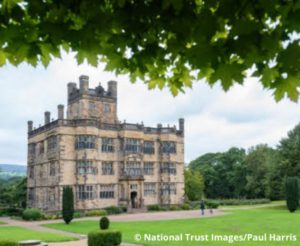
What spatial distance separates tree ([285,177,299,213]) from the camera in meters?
42.5

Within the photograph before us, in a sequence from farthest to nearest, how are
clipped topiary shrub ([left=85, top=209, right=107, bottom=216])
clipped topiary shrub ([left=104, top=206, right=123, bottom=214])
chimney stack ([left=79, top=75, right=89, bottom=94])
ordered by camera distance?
chimney stack ([left=79, top=75, right=89, bottom=94])
clipped topiary shrub ([left=104, top=206, right=123, bottom=214])
clipped topiary shrub ([left=85, top=209, right=107, bottom=216])

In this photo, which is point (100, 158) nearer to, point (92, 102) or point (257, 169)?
point (92, 102)

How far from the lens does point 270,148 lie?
81062 millimetres

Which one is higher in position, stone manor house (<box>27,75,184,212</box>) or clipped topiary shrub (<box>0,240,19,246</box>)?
stone manor house (<box>27,75,184,212</box>)

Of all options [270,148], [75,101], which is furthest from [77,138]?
[270,148]

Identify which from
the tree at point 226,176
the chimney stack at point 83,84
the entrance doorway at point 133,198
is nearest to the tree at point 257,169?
the tree at point 226,176

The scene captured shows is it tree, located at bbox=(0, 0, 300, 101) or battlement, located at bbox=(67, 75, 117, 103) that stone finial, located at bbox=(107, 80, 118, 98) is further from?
tree, located at bbox=(0, 0, 300, 101)

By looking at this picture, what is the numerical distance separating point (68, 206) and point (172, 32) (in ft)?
110

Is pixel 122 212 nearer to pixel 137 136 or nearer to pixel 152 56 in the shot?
pixel 137 136

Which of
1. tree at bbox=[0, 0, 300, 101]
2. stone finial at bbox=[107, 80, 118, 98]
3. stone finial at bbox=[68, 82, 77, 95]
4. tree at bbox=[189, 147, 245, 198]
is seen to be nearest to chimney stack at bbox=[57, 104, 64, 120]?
stone finial at bbox=[68, 82, 77, 95]

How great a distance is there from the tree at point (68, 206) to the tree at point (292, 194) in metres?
21.6

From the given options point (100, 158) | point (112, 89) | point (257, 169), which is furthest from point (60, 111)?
point (257, 169)

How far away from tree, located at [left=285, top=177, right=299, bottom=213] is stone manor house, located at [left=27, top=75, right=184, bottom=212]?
14.5m

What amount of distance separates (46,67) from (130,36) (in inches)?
36.5
